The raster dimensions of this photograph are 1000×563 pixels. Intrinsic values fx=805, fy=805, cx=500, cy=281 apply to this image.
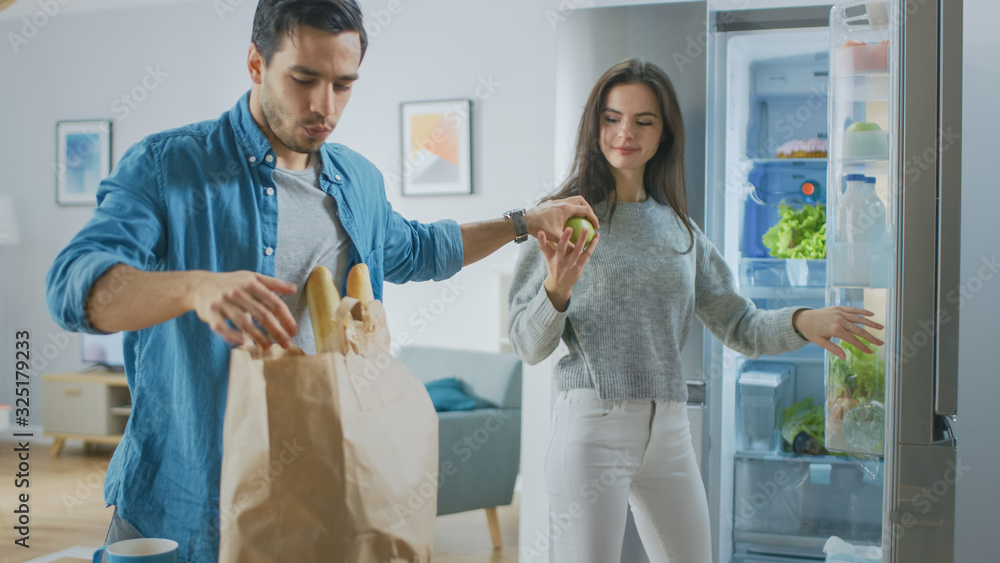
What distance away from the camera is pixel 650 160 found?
1.62 metres

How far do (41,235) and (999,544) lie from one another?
4.90m

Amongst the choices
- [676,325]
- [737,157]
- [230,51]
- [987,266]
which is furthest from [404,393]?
[230,51]

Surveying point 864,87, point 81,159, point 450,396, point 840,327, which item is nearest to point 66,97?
point 81,159

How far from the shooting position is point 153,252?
2.64 feet

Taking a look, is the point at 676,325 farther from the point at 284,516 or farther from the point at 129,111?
the point at 129,111

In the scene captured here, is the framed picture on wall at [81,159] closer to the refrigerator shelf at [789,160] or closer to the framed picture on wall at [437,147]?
the framed picture on wall at [437,147]

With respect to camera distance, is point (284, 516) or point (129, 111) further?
point (129, 111)

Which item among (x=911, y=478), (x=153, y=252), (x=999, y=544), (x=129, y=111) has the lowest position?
(x=999, y=544)

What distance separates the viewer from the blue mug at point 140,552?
0.68 meters

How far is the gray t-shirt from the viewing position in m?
0.84

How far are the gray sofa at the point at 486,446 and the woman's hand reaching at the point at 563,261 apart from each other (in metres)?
1.53

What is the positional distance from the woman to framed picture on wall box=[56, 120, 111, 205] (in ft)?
→ 12.9

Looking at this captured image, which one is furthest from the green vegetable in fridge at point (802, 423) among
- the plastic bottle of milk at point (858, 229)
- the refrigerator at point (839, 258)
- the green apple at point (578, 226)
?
the green apple at point (578, 226)

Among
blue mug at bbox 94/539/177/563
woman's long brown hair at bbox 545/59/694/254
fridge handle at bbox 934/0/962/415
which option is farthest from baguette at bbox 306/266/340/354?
fridge handle at bbox 934/0/962/415
